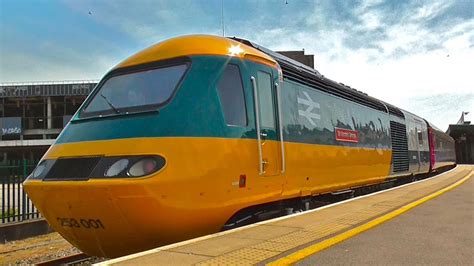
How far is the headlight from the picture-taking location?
494cm

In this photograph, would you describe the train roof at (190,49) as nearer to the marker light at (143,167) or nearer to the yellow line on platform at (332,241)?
the marker light at (143,167)

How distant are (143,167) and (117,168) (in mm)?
293

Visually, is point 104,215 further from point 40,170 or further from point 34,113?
point 34,113

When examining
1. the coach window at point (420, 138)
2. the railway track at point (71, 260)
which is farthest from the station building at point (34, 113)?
the railway track at point (71, 260)

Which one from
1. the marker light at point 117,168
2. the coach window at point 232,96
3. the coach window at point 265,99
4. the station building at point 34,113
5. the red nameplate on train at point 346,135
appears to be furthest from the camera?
the station building at point 34,113

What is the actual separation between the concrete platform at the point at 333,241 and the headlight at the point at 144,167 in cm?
85

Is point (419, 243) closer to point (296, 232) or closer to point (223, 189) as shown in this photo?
point (296, 232)

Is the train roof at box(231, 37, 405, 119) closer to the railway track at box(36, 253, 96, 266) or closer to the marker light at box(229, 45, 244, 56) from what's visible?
the marker light at box(229, 45, 244, 56)

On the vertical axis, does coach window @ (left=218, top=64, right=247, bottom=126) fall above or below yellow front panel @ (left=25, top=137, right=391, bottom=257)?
above

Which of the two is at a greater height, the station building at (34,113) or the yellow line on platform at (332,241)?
the station building at (34,113)

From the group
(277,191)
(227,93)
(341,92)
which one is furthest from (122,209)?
(341,92)

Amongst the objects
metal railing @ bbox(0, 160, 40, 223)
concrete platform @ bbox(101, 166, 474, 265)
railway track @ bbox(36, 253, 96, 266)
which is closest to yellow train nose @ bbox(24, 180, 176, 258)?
concrete platform @ bbox(101, 166, 474, 265)

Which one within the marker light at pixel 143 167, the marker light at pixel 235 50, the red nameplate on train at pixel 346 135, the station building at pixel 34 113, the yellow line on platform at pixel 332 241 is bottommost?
the yellow line on platform at pixel 332 241

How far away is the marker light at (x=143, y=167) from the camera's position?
Result: 4938 millimetres
